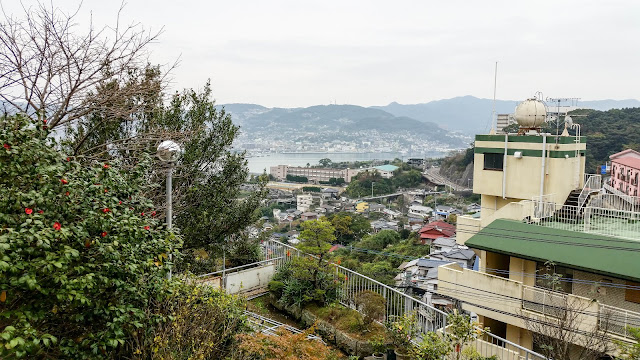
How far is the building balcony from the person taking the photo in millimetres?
7512

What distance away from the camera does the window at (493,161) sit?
37.0 feet

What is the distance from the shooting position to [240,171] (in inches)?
378

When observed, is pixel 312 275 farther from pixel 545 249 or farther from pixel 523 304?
pixel 545 249

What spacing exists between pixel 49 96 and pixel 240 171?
4.34 metres

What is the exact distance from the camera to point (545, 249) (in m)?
8.54

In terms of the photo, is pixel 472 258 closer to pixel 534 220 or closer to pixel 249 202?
pixel 534 220

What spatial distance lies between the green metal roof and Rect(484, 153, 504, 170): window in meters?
2.11

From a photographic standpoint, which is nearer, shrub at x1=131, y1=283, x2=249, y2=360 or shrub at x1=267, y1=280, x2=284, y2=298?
shrub at x1=131, y1=283, x2=249, y2=360

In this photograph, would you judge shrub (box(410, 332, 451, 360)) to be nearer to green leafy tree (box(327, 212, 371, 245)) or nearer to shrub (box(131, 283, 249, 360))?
shrub (box(131, 283, 249, 360))

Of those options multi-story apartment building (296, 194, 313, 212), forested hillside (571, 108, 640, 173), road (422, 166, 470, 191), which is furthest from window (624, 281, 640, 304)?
road (422, 166, 470, 191)

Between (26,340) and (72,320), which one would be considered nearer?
(26,340)

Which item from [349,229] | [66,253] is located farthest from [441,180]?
[66,253]

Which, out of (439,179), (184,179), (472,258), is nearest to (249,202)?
(184,179)

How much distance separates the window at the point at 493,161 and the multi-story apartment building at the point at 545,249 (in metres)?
0.02
